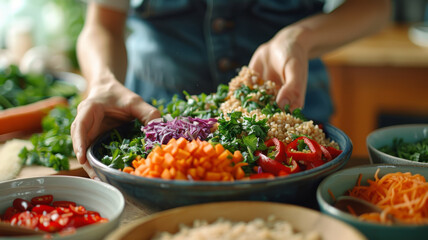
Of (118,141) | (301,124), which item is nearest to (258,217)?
(301,124)

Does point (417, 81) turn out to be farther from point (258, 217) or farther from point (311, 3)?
point (258, 217)

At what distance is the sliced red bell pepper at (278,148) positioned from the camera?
1396mm

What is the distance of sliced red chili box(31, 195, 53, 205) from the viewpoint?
134cm

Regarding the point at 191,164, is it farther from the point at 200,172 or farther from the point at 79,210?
the point at 79,210

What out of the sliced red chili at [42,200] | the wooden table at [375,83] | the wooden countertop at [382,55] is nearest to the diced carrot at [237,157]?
the sliced red chili at [42,200]

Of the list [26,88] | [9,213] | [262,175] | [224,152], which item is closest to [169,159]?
[224,152]

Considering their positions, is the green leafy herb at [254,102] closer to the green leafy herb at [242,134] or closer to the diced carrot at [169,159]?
the green leafy herb at [242,134]

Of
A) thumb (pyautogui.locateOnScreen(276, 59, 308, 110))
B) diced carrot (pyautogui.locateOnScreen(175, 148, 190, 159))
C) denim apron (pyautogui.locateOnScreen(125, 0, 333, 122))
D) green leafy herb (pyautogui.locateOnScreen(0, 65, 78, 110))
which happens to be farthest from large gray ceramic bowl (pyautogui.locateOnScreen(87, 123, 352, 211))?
green leafy herb (pyautogui.locateOnScreen(0, 65, 78, 110))

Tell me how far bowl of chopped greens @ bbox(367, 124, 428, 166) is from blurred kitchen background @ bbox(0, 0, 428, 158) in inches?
91.4

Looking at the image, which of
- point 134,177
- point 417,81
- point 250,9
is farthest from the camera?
point 417,81

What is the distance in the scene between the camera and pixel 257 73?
1.95m

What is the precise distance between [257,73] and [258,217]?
3.14 feet

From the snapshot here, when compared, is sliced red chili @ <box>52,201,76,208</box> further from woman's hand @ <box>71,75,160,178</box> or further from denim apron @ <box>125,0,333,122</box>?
denim apron @ <box>125,0,333,122</box>

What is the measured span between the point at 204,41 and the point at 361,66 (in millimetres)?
2486
